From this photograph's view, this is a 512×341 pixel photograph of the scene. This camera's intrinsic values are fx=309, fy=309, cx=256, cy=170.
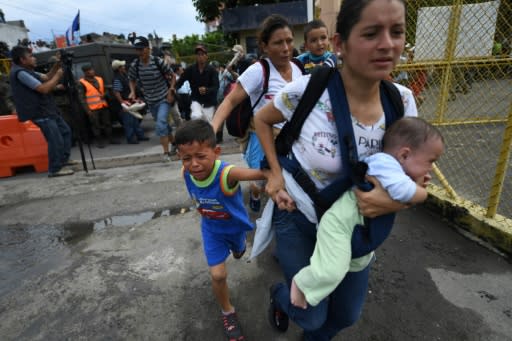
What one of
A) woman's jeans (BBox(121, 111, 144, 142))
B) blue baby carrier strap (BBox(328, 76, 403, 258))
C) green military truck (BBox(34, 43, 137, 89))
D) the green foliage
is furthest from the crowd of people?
the green foliage

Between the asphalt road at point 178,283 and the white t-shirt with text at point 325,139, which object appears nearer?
the white t-shirt with text at point 325,139

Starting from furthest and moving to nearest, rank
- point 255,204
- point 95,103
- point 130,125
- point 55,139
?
point 130,125 < point 95,103 < point 55,139 < point 255,204

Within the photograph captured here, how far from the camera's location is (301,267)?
60.4 inches

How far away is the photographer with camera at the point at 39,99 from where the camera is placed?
4.88 meters

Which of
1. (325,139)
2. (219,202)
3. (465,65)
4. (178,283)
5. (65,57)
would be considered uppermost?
(65,57)

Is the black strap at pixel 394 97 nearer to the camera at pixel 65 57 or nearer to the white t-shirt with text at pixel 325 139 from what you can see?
the white t-shirt with text at pixel 325 139

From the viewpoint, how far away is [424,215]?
3365 millimetres

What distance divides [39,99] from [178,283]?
4.38m

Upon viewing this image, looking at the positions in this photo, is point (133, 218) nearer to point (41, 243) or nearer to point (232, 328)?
point (41, 243)

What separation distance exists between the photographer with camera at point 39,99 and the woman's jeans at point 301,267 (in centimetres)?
498

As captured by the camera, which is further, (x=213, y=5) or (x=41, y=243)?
(x=213, y=5)

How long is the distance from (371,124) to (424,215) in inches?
99.6

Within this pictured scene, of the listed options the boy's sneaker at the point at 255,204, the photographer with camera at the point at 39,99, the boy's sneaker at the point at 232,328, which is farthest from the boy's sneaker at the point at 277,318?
the photographer with camera at the point at 39,99

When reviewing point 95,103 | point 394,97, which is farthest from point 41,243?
point 95,103
